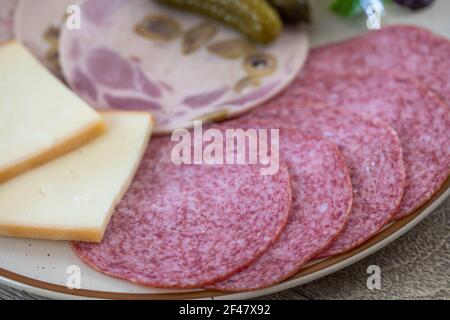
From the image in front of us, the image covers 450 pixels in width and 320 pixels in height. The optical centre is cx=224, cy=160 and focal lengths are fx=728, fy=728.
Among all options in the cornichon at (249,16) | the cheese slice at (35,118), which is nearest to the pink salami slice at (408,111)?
the cornichon at (249,16)

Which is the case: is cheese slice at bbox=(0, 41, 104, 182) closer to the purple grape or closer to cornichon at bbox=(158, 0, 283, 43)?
cornichon at bbox=(158, 0, 283, 43)

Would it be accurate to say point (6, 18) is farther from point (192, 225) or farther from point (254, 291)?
point (254, 291)

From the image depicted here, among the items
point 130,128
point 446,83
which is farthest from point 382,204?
point 130,128

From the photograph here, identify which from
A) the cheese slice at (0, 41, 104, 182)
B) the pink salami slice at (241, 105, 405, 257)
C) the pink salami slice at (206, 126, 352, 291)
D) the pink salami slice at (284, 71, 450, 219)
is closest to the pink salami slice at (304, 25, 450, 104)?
the pink salami slice at (284, 71, 450, 219)

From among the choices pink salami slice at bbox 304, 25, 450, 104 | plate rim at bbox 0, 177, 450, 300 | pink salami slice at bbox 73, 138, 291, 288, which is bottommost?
plate rim at bbox 0, 177, 450, 300

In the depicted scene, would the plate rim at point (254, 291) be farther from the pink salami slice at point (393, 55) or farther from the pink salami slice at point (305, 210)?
the pink salami slice at point (393, 55)

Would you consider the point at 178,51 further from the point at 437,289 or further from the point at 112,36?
the point at 437,289

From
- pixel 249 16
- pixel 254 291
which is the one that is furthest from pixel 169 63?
pixel 254 291
